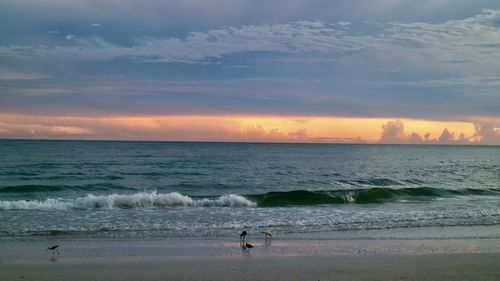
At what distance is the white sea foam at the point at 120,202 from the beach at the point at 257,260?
9.07 m

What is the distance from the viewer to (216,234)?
16000 millimetres

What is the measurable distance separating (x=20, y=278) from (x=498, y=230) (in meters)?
16.1

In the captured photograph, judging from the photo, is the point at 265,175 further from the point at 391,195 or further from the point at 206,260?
the point at 206,260

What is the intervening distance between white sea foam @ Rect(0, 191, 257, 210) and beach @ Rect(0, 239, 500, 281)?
9072mm

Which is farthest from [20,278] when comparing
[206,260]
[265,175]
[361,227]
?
[265,175]

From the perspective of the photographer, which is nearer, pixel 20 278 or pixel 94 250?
pixel 20 278

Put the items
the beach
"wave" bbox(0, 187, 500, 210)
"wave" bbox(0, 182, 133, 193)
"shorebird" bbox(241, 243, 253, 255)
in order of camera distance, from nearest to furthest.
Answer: the beach
"shorebird" bbox(241, 243, 253, 255)
"wave" bbox(0, 187, 500, 210)
"wave" bbox(0, 182, 133, 193)

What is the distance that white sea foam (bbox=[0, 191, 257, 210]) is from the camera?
2267cm

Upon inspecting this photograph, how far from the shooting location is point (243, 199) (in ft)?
89.1

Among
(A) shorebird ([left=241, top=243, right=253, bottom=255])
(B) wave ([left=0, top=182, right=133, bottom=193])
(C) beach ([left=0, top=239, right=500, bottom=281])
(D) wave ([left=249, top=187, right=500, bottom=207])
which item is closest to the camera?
(C) beach ([left=0, top=239, right=500, bottom=281])

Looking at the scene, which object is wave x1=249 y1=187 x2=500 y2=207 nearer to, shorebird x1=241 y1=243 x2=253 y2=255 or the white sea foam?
the white sea foam

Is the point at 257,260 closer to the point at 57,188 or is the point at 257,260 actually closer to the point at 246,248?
the point at 246,248

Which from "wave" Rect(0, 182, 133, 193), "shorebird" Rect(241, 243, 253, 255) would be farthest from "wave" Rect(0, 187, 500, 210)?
"shorebird" Rect(241, 243, 253, 255)

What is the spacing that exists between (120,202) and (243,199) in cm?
698
